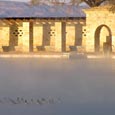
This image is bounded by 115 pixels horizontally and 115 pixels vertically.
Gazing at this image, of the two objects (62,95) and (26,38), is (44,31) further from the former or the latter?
(62,95)

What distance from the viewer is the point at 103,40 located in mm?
43281

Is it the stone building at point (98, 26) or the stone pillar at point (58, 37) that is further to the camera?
the stone pillar at point (58, 37)

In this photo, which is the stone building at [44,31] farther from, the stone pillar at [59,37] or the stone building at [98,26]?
the stone building at [98,26]

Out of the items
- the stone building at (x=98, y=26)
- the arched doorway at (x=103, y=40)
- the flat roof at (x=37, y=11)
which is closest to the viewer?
the stone building at (x=98, y=26)

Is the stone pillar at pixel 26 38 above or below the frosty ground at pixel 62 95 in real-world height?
above

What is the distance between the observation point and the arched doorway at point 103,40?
39.3m

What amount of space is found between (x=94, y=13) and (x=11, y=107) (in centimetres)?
2764

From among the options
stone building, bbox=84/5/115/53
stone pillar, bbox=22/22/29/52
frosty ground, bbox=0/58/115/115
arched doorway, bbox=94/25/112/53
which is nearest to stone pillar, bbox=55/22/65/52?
stone pillar, bbox=22/22/29/52

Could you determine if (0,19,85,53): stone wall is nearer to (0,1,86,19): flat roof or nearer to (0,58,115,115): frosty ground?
(0,1,86,19): flat roof

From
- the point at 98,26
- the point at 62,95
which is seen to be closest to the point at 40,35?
the point at 98,26

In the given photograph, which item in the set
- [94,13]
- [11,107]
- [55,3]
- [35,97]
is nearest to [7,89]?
[35,97]

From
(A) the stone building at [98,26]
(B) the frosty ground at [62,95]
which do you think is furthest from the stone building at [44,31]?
(B) the frosty ground at [62,95]

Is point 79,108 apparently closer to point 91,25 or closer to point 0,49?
point 91,25

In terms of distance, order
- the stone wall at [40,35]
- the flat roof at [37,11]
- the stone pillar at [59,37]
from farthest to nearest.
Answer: the flat roof at [37,11] < the stone wall at [40,35] < the stone pillar at [59,37]
